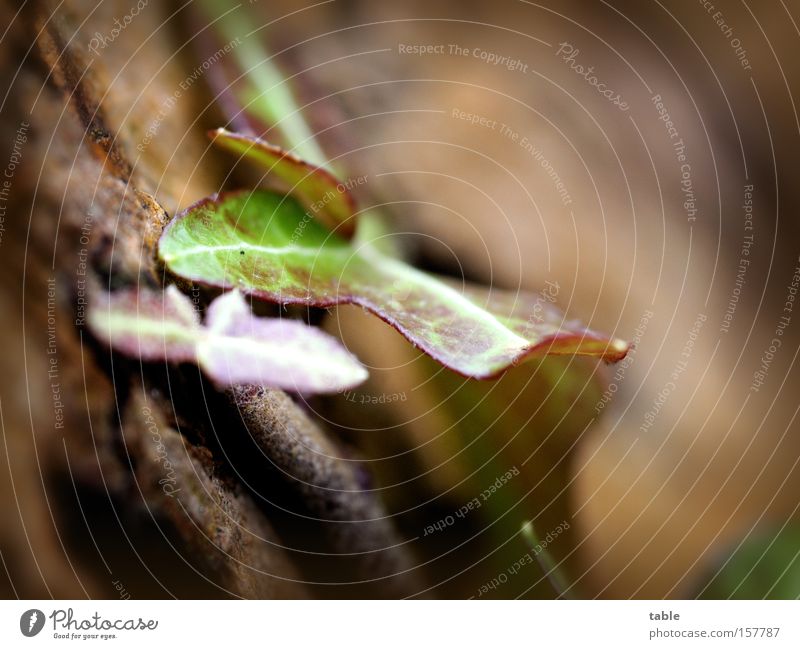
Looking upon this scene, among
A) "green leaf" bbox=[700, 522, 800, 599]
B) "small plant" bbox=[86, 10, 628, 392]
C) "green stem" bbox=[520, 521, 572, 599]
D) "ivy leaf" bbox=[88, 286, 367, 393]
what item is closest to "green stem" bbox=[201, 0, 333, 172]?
"small plant" bbox=[86, 10, 628, 392]

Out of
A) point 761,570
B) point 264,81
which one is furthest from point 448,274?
point 761,570

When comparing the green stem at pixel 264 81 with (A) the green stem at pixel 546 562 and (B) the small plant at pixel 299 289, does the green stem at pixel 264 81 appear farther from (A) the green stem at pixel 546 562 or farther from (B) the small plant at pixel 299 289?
(A) the green stem at pixel 546 562

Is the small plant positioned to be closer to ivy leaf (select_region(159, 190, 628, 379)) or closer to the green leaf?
ivy leaf (select_region(159, 190, 628, 379))

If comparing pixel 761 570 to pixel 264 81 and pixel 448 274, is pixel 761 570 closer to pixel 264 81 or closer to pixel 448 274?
pixel 448 274

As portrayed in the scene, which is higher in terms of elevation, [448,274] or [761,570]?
[448,274]

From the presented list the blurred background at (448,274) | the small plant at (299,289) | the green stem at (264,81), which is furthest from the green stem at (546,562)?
the green stem at (264,81)
